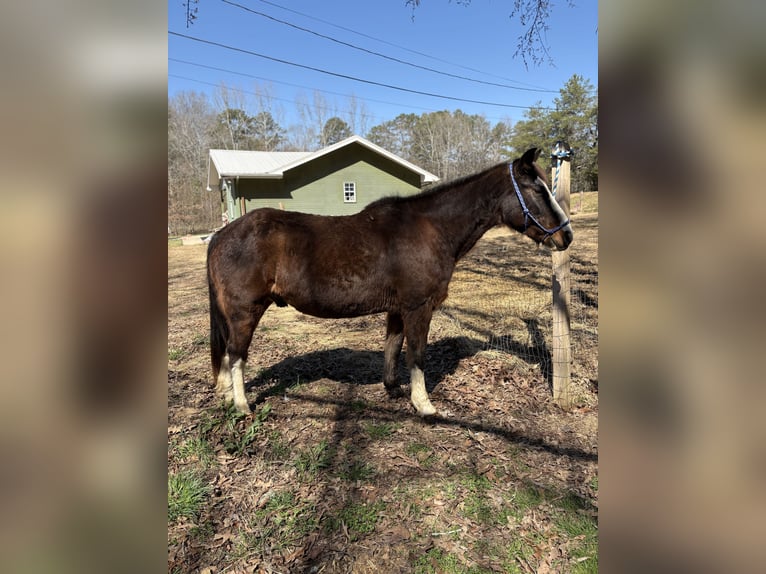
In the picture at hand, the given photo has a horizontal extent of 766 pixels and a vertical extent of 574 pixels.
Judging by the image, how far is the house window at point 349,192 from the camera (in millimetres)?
19161

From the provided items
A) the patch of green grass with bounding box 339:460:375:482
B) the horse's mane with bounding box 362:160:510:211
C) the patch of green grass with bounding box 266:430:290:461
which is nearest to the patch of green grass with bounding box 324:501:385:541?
the patch of green grass with bounding box 339:460:375:482

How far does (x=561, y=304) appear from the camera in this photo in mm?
3832

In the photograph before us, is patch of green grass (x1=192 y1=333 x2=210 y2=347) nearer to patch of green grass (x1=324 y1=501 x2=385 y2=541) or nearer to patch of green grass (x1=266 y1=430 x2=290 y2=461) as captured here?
patch of green grass (x1=266 y1=430 x2=290 y2=461)

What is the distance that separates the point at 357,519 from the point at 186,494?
3.83ft

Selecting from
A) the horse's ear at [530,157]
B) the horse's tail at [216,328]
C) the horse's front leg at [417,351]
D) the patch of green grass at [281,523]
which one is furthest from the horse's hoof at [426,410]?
the horse's ear at [530,157]

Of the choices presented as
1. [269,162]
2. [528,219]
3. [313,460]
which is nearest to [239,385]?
[313,460]

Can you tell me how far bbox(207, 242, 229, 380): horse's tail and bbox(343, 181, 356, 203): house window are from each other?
15783mm

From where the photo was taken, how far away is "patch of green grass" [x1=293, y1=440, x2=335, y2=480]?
3035 millimetres

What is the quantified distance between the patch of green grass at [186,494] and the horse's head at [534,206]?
3.37 meters

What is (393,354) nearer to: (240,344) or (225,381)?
(240,344)
